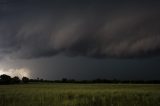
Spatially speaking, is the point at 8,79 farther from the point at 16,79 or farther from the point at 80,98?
the point at 80,98

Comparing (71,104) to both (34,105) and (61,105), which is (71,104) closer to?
(61,105)

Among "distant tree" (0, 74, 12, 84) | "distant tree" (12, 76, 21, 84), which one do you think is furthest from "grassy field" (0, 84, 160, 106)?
"distant tree" (12, 76, 21, 84)

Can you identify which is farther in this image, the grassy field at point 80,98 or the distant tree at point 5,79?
the distant tree at point 5,79

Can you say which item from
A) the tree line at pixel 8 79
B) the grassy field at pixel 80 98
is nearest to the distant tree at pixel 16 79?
the tree line at pixel 8 79

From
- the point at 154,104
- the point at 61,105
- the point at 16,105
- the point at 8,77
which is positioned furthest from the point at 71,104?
the point at 8,77

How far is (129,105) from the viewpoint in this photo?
1022 inches

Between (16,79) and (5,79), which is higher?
(16,79)

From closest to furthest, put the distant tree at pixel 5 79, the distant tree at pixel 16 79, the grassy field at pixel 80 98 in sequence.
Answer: the grassy field at pixel 80 98, the distant tree at pixel 5 79, the distant tree at pixel 16 79

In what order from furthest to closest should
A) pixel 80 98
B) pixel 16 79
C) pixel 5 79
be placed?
pixel 16 79
pixel 5 79
pixel 80 98

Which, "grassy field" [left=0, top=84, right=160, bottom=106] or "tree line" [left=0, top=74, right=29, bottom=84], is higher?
"tree line" [left=0, top=74, right=29, bottom=84]

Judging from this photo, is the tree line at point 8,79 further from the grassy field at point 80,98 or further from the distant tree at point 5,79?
the grassy field at point 80,98

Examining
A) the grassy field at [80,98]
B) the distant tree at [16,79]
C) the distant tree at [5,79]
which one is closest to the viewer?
the grassy field at [80,98]

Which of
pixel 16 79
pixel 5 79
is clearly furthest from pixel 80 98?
pixel 16 79

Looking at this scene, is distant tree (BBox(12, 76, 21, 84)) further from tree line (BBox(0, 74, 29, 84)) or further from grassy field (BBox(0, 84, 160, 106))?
grassy field (BBox(0, 84, 160, 106))
